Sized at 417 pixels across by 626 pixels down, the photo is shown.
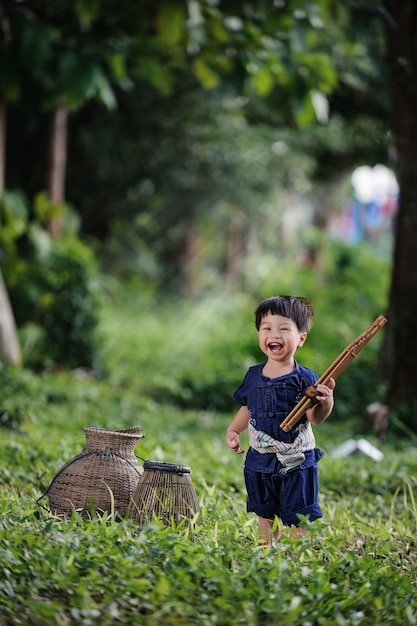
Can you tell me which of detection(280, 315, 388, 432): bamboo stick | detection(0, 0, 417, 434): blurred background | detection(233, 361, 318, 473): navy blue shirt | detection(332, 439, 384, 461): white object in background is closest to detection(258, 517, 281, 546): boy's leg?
detection(233, 361, 318, 473): navy blue shirt

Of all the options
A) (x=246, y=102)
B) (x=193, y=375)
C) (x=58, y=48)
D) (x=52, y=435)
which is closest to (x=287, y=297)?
(x=52, y=435)

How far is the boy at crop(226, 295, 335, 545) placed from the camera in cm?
389

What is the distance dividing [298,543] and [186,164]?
45.3ft

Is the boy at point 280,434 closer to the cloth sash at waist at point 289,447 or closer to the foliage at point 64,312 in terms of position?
the cloth sash at waist at point 289,447

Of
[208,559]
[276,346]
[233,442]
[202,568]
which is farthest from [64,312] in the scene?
[202,568]

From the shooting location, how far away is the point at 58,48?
357 inches

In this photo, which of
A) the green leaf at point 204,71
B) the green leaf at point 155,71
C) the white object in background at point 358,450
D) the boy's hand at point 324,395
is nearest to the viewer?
the boy's hand at point 324,395

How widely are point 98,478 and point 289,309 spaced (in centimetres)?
109

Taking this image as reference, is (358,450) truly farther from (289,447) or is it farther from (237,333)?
(237,333)

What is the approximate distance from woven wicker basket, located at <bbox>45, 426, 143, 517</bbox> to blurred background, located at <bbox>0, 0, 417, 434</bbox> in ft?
14.3

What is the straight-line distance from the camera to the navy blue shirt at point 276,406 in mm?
3896

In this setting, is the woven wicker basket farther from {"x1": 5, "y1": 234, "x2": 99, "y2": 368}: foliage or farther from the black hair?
{"x1": 5, "y1": 234, "x2": 99, "y2": 368}: foliage

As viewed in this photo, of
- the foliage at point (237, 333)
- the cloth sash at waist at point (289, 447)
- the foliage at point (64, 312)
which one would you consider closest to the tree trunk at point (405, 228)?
the foliage at point (237, 333)

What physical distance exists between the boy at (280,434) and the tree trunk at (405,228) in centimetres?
439
